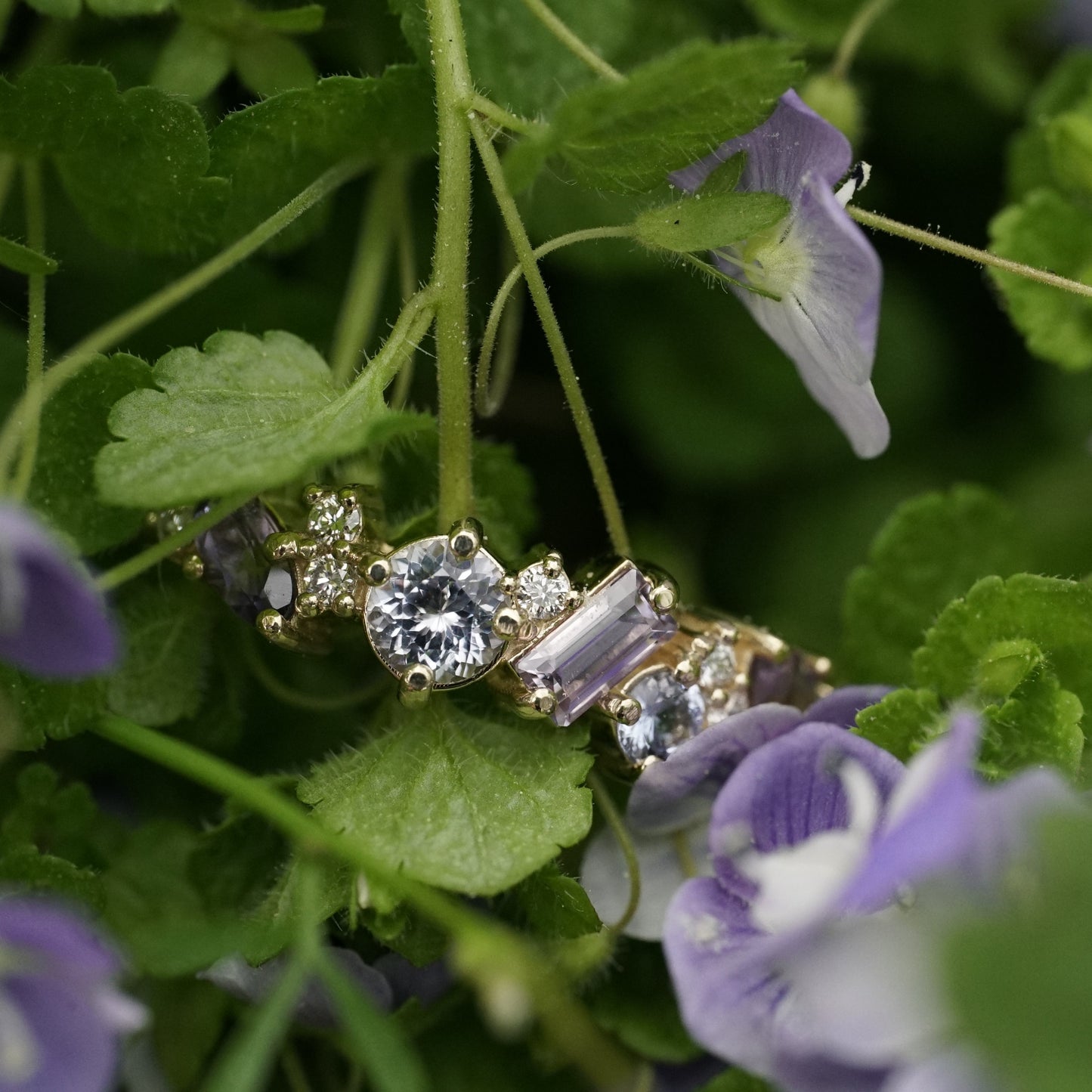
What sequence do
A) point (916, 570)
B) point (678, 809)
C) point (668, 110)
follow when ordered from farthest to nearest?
point (916, 570) < point (678, 809) < point (668, 110)

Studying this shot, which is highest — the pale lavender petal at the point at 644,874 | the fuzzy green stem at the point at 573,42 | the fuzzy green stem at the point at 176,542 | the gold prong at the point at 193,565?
the fuzzy green stem at the point at 573,42

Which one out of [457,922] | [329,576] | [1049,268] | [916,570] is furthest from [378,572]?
[1049,268]

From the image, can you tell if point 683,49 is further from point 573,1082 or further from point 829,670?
point 573,1082

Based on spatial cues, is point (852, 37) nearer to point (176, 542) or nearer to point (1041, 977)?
point (176, 542)

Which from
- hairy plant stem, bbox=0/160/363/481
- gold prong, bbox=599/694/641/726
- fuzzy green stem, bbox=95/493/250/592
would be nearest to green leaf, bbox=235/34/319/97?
hairy plant stem, bbox=0/160/363/481

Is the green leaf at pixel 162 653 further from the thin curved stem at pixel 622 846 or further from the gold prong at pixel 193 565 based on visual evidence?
the thin curved stem at pixel 622 846

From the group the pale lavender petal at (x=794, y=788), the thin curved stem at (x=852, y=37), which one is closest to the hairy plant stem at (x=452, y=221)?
the pale lavender petal at (x=794, y=788)
